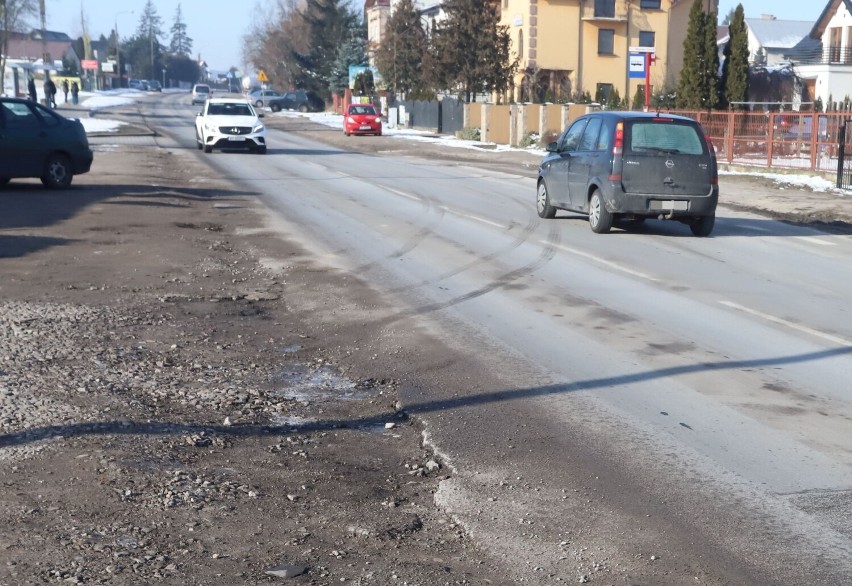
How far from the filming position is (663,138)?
52.3 feet

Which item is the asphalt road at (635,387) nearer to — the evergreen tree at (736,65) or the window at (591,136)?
the window at (591,136)

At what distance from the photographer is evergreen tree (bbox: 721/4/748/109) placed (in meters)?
43.5

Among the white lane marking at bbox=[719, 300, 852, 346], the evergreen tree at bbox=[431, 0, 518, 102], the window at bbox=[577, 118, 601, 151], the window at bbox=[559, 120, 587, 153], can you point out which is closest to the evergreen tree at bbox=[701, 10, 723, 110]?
the evergreen tree at bbox=[431, 0, 518, 102]

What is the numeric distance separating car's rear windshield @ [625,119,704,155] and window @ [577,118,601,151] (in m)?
0.71

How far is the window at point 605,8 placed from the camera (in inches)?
2489

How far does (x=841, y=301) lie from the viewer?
1116cm

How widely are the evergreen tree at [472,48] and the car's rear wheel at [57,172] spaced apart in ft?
120

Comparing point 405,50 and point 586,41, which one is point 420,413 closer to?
point 586,41

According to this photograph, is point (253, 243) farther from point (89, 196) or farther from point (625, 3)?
point (625, 3)

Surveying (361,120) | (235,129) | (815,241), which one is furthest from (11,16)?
(815,241)

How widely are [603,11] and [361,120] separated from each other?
1799 cm

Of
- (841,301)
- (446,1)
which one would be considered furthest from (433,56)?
(841,301)

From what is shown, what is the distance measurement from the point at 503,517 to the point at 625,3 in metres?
62.1

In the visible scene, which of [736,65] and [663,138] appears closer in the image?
[663,138]
